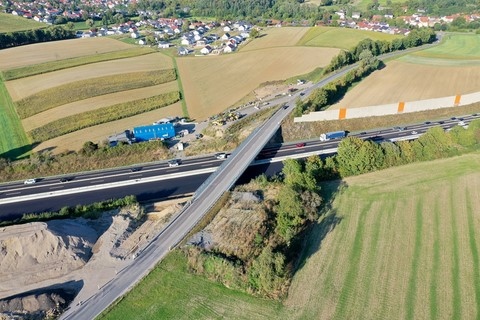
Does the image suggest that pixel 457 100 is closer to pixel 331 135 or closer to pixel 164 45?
pixel 331 135

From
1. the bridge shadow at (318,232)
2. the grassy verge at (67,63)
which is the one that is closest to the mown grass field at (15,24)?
the grassy verge at (67,63)

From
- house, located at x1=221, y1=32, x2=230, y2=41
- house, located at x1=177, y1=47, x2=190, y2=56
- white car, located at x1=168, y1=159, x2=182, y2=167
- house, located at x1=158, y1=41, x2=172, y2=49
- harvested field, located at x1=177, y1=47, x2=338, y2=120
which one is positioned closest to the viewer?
white car, located at x1=168, y1=159, x2=182, y2=167

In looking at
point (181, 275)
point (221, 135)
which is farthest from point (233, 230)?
point (221, 135)

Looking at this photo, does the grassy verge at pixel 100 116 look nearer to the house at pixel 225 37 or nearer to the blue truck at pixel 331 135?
the blue truck at pixel 331 135

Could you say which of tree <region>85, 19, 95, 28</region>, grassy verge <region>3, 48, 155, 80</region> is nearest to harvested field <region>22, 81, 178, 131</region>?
grassy verge <region>3, 48, 155, 80</region>

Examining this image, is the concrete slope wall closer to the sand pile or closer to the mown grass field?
the sand pile

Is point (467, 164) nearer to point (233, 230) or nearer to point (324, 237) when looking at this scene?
point (324, 237)

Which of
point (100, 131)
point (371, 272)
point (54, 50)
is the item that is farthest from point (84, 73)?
point (371, 272)
